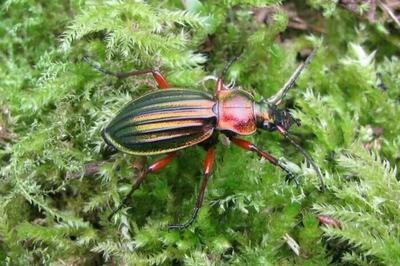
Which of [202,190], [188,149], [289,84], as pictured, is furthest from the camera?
[289,84]

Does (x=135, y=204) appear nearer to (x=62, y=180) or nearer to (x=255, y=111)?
(x=62, y=180)

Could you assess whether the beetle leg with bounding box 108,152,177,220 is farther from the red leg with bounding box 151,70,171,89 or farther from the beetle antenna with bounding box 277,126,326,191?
the beetle antenna with bounding box 277,126,326,191

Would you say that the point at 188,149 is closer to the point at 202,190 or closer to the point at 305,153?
the point at 202,190

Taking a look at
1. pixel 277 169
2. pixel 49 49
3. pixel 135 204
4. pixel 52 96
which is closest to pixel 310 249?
pixel 277 169

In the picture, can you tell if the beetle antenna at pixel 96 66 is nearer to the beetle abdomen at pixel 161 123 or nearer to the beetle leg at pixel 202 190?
the beetle abdomen at pixel 161 123

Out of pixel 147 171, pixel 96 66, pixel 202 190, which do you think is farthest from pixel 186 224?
pixel 96 66

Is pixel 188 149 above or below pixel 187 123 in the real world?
below
